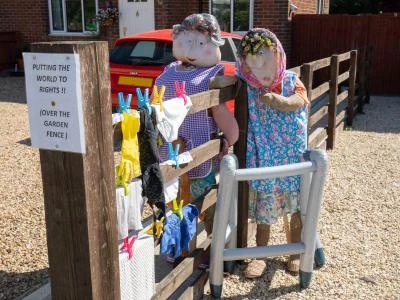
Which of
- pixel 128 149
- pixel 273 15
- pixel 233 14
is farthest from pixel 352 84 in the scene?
pixel 128 149

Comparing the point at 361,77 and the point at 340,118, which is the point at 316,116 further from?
the point at 361,77

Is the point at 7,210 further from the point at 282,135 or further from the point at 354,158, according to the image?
the point at 354,158

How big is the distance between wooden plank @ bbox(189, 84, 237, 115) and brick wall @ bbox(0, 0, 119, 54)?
11.1 meters

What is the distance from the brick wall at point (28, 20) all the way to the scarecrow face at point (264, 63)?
1121 cm

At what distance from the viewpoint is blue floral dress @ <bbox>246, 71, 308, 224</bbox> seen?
314 cm

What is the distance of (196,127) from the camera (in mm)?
3049

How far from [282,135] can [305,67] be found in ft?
6.91

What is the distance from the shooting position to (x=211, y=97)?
9.35 feet

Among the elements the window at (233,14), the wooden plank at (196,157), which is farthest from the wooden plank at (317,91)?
the window at (233,14)

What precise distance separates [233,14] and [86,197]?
1094cm

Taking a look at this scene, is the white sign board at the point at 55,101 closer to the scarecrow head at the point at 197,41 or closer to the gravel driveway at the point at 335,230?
the scarecrow head at the point at 197,41

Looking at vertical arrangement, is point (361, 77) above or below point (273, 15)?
below

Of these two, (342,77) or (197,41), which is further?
(342,77)

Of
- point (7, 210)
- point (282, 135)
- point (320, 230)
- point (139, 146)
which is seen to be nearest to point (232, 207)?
point (282, 135)
